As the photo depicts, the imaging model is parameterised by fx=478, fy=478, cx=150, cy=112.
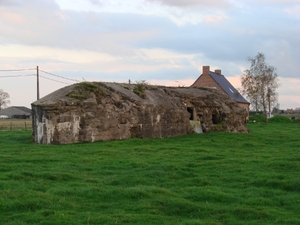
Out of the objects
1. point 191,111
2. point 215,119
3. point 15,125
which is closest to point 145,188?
point 191,111

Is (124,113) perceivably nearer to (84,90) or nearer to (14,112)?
(84,90)

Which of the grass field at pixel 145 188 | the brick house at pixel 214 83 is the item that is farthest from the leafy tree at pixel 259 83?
the grass field at pixel 145 188

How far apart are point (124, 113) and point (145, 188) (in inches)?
592

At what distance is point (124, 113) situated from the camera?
26547 millimetres

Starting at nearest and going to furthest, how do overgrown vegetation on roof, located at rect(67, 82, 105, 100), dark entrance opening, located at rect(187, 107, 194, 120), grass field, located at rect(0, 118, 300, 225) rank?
grass field, located at rect(0, 118, 300, 225), overgrown vegetation on roof, located at rect(67, 82, 105, 100), dark entrance opening, located at rect(187, 107, 194, 120)

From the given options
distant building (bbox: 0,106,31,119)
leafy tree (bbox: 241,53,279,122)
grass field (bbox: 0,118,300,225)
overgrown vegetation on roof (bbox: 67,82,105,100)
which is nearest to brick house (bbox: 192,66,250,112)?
leafy tree (bbox: 241,53,279,122)

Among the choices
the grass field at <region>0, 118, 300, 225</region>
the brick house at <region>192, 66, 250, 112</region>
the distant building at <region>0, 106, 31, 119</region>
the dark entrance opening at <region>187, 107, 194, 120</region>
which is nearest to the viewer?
the grass field at <region>0, 118, 300, 225</region>

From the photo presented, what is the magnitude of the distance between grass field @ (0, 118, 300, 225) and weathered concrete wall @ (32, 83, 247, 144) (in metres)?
3.85

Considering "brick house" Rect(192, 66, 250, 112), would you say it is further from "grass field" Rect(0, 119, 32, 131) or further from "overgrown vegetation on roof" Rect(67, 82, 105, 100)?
"overgrown vegetation on roof" Rect(67, 82, 105, 100)

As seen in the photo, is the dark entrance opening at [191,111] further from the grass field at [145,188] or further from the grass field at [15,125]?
the grass field at [15,125]

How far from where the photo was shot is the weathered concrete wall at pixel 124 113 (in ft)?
79.4

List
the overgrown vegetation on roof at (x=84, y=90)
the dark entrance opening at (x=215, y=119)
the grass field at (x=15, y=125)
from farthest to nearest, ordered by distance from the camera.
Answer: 1. the grass field at (x=15, y=125)
2. the dark entrance opening at (x=215, y=119)
3. the overgrown vegetation on roof at (x=84, y=90)

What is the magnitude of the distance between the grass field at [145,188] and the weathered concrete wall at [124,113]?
3850 mm

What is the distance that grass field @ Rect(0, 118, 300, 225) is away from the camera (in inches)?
373
